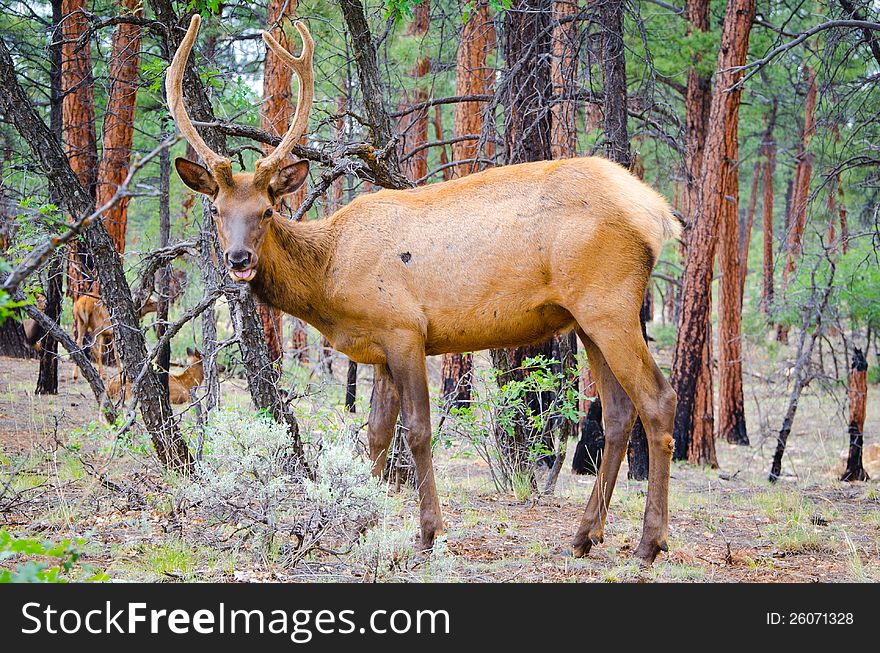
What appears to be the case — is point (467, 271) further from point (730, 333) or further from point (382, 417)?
point (730, 333)

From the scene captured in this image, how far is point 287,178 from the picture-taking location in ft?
22.5

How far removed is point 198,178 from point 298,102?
94cm

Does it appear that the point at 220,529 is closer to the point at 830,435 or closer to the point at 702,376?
the point at 702,376

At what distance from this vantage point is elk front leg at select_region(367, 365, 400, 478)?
707 centimetres

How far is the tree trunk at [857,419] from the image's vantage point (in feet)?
45.0

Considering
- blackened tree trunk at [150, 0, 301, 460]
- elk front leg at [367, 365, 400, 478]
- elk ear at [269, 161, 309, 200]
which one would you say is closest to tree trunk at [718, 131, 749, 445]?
blackened tree trunk at [150, 0, 301, 460]

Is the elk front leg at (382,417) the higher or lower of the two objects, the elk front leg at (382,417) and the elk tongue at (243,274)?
the lower

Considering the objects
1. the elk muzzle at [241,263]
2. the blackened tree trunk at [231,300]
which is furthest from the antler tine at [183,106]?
the blackened tree trunk at [231,300]

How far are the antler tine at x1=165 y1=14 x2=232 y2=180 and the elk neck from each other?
635 millimetres

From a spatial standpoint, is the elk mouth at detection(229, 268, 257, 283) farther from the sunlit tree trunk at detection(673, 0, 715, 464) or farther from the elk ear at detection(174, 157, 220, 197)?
the sunlit tree trunk at detection(673, 0, 715, 464)

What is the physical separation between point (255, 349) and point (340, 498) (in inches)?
105

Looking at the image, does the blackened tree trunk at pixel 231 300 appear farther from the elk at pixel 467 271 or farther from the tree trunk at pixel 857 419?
the tree trunk at pixel 857 419

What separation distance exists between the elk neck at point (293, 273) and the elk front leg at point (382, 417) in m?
0.69
